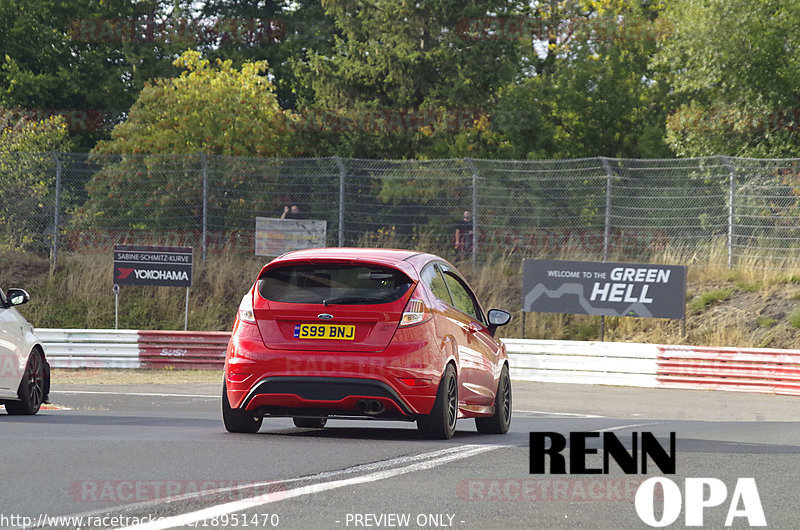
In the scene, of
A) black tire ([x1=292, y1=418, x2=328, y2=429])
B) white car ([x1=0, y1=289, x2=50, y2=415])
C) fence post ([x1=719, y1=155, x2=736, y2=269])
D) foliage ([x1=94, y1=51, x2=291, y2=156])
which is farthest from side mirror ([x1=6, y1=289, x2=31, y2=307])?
foliage ([x1=94, y1=51, x2=291, y2=156])

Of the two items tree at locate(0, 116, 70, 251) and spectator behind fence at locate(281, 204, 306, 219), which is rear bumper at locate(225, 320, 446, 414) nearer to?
spectator behind fence at locate(281, 204, 306, 219)

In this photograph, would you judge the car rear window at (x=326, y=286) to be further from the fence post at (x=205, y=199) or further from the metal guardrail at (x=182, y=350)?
the fence post at (x=205, y=199)

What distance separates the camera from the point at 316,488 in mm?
7023

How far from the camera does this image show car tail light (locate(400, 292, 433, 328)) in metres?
9.74

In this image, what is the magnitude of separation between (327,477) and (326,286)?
9.08 feet

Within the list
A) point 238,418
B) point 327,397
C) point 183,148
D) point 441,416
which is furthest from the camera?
point 183,148

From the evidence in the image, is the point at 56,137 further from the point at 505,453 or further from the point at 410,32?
the point at 505,453

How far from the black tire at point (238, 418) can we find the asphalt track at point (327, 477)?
15 cm

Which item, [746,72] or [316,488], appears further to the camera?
[746,72]

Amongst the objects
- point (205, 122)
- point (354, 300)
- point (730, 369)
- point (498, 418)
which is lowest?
point (730, 369)

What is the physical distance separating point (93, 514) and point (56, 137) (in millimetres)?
34284

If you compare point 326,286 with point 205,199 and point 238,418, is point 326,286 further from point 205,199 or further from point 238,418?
point 205,199

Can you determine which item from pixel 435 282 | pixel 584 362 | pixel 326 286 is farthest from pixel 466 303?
pixel 584 362

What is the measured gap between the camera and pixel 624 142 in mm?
40938
